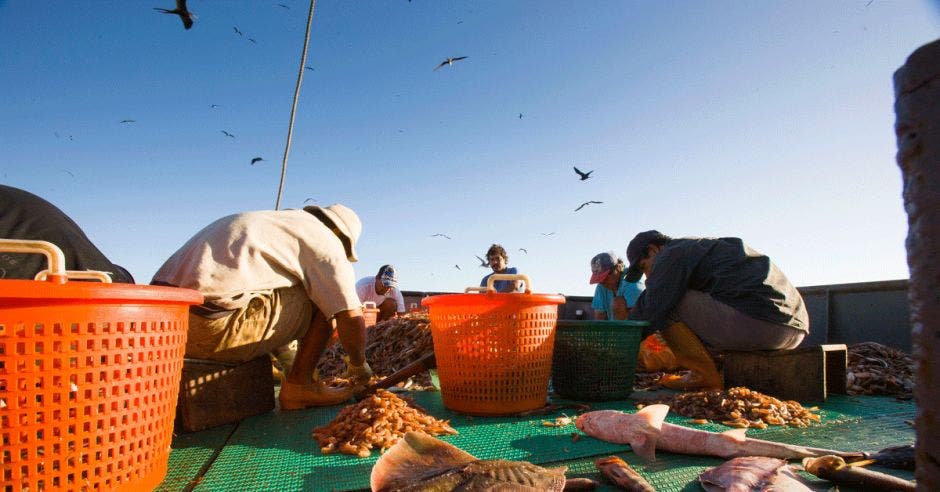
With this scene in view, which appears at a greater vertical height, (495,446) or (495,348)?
(495,348)

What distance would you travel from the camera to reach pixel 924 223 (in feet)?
2.66

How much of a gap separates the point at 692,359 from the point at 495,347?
1.87 meters

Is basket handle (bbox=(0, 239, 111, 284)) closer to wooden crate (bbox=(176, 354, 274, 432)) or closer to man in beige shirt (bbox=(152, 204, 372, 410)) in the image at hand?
man in beige shirt (bbox=(152, 204, 372, 410))

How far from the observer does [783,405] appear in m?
2.86

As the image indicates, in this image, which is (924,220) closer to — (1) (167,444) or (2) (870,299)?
(1) (167,444)

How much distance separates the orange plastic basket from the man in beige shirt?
0.95 m

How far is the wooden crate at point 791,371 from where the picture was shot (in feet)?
11.0

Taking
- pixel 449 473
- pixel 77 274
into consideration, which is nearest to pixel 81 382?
pixel 77 274

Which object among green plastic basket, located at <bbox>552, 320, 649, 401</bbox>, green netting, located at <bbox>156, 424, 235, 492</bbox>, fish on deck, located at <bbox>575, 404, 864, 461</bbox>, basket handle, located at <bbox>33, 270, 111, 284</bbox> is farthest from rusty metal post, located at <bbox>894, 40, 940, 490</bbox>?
green plastic basket, located at <bbox>552, 320, 649, 401</bbox>

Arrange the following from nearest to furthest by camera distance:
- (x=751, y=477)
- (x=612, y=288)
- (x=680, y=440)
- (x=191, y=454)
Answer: (x=751, y=477), (x=680, y=440), (x=191, y=454), (x=612, y=288)

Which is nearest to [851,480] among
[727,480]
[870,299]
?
[727,480]

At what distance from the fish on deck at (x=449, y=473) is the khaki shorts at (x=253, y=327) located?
140cm

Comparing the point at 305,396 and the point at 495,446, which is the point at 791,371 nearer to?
the point at 495,446

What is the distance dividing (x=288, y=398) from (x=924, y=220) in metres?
3.22
